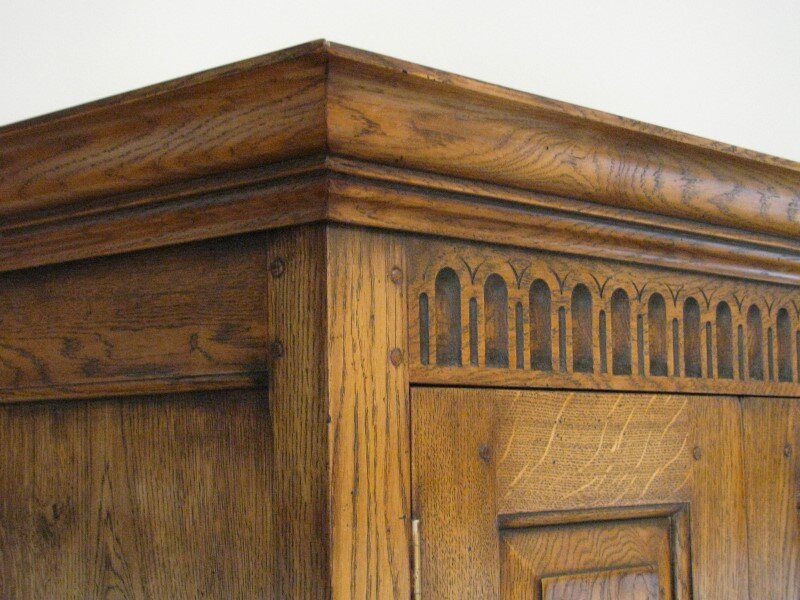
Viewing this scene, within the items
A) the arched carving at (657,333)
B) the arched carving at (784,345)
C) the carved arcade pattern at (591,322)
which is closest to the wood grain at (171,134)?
the carved arcade pattern at (591,322)

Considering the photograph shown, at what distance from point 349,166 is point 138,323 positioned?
Result: 0.70 feet

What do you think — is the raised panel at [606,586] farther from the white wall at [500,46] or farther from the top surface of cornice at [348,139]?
the white wall at [500,46]

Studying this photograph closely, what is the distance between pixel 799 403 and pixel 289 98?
2.10 ft

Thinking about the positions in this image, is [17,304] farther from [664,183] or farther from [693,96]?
[693,96]

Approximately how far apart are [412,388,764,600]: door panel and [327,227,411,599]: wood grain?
0.9 inches

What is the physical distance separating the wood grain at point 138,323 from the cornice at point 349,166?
2 centimetres

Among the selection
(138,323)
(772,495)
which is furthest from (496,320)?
(772,495)

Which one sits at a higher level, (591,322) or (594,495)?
(591,322)

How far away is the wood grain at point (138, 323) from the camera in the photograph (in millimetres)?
781

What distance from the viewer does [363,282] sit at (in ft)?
2.47

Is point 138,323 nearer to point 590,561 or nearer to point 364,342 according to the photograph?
point 364,342

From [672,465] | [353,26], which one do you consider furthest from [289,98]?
[353,26]

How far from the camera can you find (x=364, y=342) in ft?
2.46

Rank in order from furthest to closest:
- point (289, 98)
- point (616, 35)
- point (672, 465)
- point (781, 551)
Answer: point (616, 35) → point (781, 551) → point (672, 465) → point (289, 98)
